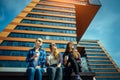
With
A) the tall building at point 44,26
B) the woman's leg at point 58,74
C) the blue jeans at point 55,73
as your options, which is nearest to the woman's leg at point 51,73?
the blue jeans at point 55,73

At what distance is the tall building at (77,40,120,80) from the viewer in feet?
250

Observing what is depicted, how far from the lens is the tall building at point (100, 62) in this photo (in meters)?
76.1

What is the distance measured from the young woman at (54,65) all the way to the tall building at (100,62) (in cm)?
6638

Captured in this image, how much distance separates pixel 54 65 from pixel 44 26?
3940 centimetres

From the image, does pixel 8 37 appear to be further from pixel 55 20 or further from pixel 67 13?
pixel 67 13

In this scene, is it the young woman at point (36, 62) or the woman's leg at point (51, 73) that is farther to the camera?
the woman's leg at point (51, 73)

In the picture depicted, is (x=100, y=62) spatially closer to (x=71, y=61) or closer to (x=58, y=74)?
(x=71, y=61)

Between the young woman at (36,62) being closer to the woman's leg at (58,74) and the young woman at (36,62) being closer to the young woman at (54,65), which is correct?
the young woman at (54,65)

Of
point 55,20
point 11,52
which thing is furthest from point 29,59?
point 55,20

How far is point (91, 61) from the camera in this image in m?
81.9

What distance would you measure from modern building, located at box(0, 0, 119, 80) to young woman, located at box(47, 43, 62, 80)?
3284 cm

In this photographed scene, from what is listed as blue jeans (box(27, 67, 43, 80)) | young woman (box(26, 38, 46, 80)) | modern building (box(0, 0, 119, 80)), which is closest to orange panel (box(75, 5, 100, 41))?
modern building (box(0, 0, 119, 80))

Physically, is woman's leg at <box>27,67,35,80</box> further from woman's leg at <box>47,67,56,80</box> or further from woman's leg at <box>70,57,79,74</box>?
woman's leg at <box>70,57,79,74</box>

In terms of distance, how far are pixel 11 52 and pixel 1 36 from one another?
5.04 m
